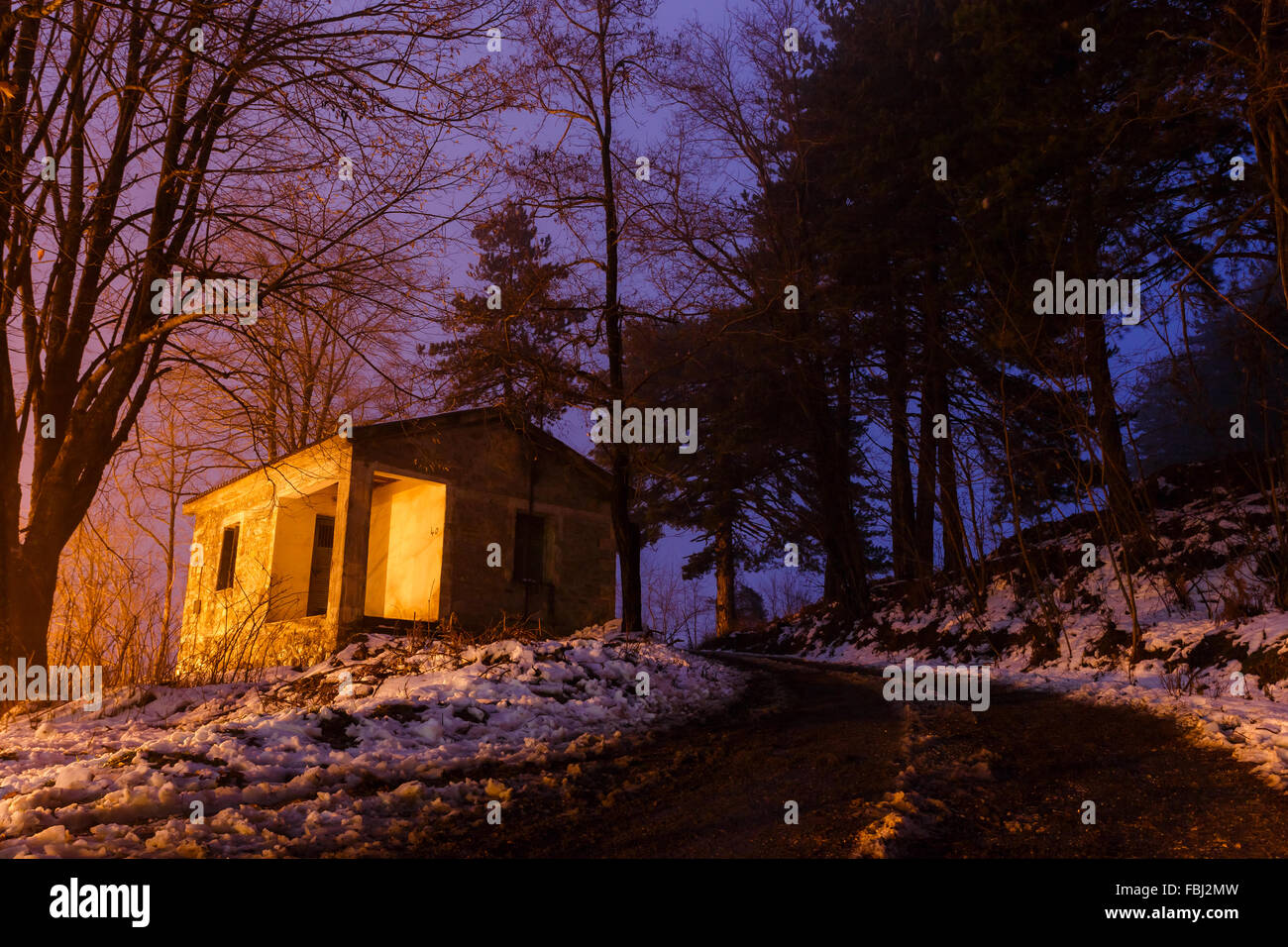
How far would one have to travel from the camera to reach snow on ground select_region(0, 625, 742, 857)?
11.7ft

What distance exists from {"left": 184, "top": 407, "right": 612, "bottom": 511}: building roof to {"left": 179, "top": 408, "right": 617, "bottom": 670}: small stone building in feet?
0.15

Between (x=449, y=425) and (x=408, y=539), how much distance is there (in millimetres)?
3330

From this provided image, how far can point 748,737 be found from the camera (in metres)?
5.82

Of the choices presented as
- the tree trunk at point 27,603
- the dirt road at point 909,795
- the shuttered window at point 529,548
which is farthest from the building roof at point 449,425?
the dirt road at point 909,795

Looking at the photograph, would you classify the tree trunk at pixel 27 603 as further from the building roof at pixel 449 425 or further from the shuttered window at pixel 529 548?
the shuttered window at pixel 529 548

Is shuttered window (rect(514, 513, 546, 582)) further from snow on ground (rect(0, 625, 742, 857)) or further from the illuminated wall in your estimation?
snow on ground (rect(0, 625, 742, 857))

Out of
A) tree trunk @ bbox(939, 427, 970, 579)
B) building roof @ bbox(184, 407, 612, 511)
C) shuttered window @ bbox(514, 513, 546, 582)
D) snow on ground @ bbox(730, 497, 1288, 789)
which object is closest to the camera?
snow on ground @ bbox(730, 497, 1288, 789)

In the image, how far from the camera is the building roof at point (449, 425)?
14.7m

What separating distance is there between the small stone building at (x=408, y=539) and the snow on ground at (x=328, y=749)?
6.82 metres

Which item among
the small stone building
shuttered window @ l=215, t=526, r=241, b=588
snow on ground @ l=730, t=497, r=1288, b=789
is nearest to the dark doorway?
the small stone building
